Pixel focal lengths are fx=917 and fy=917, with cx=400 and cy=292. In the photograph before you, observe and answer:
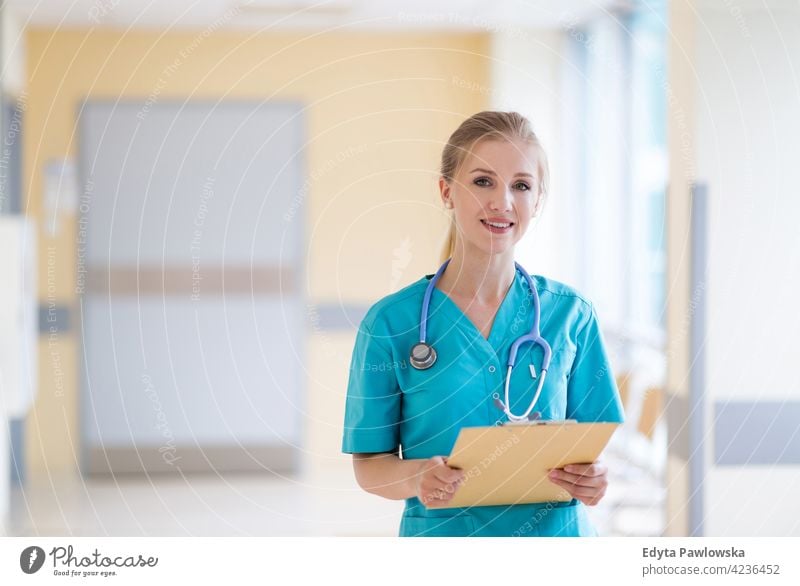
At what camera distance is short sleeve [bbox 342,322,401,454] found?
1.40 metres

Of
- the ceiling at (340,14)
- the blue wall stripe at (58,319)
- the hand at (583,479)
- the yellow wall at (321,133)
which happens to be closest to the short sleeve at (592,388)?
the hand at (583,479)

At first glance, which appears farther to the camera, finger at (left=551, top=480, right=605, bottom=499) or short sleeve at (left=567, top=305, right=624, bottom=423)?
short sleeve at (left=567, top=305, right=624, bottom=423)

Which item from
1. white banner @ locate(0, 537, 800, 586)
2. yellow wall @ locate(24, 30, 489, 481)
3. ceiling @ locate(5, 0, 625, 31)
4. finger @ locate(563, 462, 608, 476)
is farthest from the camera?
yellow wall @ locate(24, 30, 489, 481)

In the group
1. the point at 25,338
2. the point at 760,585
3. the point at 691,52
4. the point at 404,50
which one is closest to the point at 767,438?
the point at 760,585

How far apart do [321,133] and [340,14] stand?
73 centimetres

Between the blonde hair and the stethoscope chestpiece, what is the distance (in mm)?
285

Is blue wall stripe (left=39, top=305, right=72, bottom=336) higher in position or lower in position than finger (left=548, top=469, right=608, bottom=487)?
higher

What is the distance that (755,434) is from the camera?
263 centimetres

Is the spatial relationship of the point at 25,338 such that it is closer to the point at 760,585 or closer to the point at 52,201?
the point at 52,201

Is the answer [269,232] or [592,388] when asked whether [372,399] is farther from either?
[269,232]

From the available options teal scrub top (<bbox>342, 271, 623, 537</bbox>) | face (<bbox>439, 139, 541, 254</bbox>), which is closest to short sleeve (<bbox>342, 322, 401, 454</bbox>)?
teal scrub top (<bbox>342, 271, 623, 537</bbox>)

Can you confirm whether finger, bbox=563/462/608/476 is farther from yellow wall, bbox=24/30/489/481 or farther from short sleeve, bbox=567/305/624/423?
yellow wall, bbox=24/30/489/481

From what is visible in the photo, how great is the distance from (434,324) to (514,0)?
174cm

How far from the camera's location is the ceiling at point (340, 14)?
256cm
